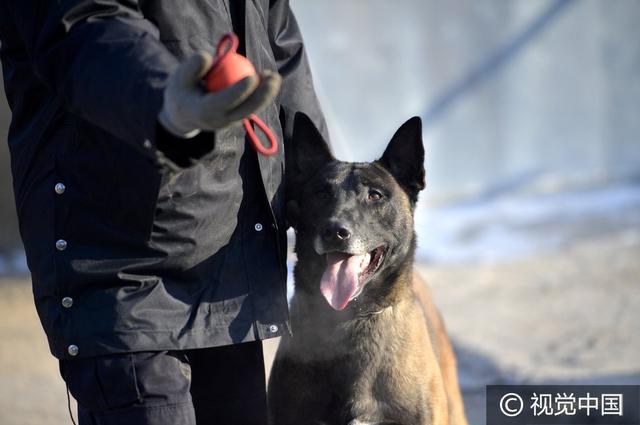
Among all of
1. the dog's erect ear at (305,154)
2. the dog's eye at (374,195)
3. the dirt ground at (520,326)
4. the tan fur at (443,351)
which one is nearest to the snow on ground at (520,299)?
the dirt ground at (520,326)

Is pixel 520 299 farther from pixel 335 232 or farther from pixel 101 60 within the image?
pixel 101 60

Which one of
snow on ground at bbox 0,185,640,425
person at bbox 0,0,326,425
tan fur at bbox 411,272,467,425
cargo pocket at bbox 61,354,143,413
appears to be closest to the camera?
person at bbox 0,0,326,425

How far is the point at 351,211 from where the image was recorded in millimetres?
2916

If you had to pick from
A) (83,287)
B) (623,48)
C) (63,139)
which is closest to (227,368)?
(83,287)

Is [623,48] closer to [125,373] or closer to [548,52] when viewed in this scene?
[548,52]

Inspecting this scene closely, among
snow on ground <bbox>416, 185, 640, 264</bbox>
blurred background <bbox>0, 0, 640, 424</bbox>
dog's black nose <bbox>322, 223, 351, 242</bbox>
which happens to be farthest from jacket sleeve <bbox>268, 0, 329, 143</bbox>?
snow on ground <bbox>416, 185, 640, 264</bbox>

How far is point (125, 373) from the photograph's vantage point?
6.69 ft

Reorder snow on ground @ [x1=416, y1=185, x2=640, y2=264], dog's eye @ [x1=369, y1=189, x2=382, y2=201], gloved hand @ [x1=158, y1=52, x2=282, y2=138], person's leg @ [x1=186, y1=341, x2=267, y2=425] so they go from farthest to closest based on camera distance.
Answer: snow on ground @ [x1=416, y1=185, x2=640, y2=264], dog's eye @ [x1=369, y1=189, x2=382, y2=201], person's leg @ [x1=186, y1=341, x2=267, y2=425], gloved hand @ [x1=158, y1=52, x2=282, y2=138]

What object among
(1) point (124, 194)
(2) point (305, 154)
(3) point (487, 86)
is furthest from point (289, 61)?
(3) point (487, 86)

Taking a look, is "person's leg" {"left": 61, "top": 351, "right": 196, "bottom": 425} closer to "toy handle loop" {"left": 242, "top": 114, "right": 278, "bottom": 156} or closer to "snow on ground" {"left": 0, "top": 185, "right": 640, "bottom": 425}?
"toy handle loop" {"left": 242, "top": 114, "right": 278, "bottom": 156}

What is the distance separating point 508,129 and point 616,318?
3.19 m

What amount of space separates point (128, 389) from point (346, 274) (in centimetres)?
92

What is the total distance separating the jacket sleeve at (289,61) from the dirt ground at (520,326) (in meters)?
2.00

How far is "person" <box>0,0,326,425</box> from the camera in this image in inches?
70.9
